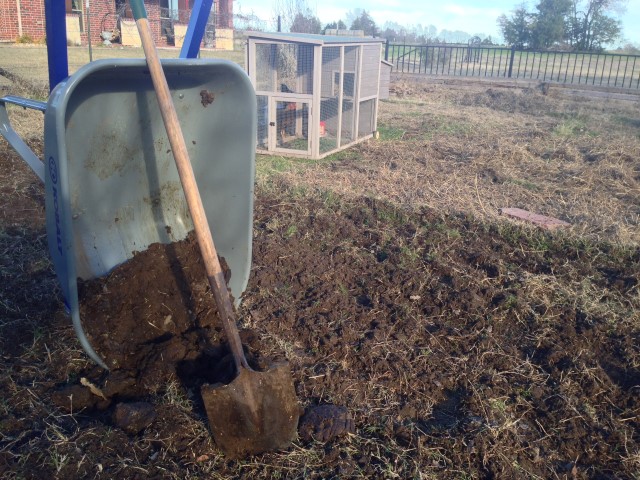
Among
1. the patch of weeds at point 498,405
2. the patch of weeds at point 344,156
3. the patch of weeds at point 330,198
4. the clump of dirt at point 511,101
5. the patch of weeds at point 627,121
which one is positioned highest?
the clump of dirt at point 511,101

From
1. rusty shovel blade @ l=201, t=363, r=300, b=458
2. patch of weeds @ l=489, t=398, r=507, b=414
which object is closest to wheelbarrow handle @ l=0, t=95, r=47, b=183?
rusty shovel blade @ l=201, t=363, r=300, b=458

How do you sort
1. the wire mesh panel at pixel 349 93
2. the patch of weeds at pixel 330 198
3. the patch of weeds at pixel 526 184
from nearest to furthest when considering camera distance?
the patch of weeds at pixel 330 198
the patch of weeds at pixel 526 184
the wire mesh panel at pixel 349 93

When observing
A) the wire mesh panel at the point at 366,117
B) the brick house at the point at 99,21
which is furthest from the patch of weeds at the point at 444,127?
the brick house at the point at 99,21

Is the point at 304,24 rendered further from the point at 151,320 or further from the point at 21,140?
the point at 151,320

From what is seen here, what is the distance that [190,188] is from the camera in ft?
8.55

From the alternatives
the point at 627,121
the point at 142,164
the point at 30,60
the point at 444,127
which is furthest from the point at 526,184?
the point at 30,60

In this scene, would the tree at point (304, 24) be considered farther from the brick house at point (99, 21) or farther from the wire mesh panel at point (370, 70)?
the wire mesh panel at point (370, 70)

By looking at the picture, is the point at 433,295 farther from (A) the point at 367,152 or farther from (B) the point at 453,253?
(A) the point at 367,152

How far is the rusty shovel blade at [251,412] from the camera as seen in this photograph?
94.2 inches

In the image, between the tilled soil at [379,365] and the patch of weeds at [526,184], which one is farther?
the patch of weeds at [526,184]

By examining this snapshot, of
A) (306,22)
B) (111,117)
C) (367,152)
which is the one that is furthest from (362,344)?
(306,22)

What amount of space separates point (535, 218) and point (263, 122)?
175 inches

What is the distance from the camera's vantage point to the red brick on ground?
5.36m

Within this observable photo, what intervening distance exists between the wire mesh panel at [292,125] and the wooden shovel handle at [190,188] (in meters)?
5.50
